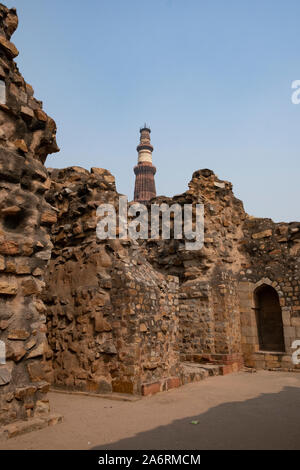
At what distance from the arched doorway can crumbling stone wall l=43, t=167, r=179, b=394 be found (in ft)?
14.9

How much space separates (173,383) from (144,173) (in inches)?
1879

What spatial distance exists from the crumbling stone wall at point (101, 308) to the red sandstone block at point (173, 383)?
4 centimetres

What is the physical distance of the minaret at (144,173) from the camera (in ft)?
165

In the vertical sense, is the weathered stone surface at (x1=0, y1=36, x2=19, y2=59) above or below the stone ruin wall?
above

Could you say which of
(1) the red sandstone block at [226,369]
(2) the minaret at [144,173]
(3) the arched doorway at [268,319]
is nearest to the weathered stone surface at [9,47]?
(1) the red sandstone block at [226,369]

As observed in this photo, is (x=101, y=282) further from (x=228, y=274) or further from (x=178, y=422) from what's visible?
(x=228, y=274)

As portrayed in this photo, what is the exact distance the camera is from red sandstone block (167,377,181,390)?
586 cm

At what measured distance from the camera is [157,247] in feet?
36.5

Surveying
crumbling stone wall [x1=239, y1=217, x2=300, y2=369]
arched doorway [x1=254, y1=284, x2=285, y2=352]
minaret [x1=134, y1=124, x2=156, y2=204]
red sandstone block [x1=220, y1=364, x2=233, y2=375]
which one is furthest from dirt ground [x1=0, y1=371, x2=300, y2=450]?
minaret [x1=134, y1=124, x2=156, y2=204]

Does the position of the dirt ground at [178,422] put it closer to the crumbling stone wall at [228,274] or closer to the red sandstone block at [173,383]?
the red sandstone block at [173,383]

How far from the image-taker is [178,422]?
3.77m

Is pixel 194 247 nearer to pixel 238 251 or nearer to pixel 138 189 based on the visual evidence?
pixel 238 251

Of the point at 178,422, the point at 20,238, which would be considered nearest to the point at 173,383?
the point at 178,422

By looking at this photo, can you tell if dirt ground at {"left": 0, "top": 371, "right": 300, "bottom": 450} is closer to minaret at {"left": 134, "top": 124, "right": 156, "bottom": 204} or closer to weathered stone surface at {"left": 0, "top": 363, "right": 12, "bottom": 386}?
weathered stone surface at {"left": 0, "top": 363, "right": 12, "bottom": 386}
